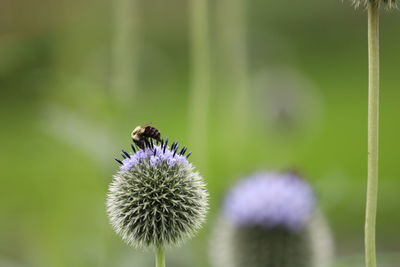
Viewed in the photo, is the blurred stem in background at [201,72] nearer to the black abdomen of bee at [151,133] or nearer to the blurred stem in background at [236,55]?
the black abdomen of bee at [151,133]

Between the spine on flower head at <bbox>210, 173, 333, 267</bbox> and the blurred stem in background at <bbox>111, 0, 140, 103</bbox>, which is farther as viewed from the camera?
the blurred stem in background at <bbox>111, 0, 140, 103</bbox>


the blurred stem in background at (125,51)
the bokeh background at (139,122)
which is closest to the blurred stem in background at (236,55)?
the bokeh background at (139,122)

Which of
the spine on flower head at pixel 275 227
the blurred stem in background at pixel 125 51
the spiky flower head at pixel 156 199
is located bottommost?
the spiky flower head at pixel 156 199

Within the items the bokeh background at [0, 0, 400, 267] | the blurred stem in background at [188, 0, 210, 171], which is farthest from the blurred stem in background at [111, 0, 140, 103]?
the blurred stem in background at [188, 0, 210, 171]

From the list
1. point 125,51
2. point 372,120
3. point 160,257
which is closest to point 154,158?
point 160,257

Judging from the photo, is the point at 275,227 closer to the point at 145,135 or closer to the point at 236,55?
the point at 145,135

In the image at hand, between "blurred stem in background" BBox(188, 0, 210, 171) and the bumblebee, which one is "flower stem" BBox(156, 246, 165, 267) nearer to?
the bumblebee
